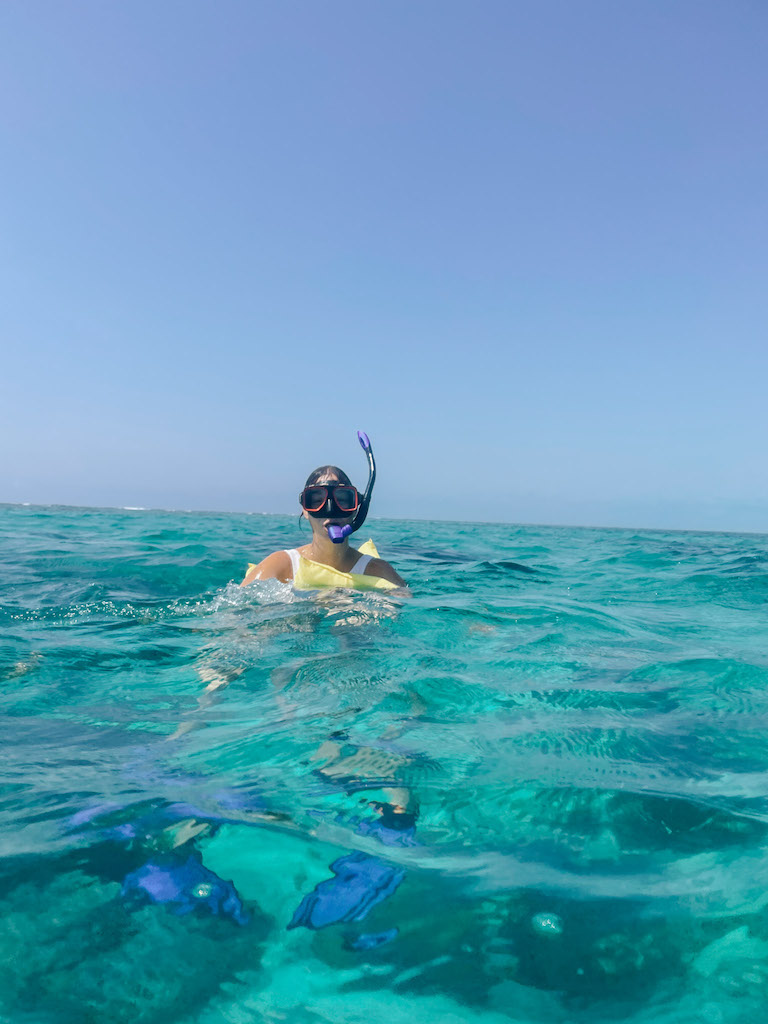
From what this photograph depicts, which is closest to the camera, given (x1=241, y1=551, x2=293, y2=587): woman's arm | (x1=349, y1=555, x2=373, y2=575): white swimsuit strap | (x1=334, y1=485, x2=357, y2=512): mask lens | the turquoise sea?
the turquoise sea

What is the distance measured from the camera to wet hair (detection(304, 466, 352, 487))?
499 centimetres

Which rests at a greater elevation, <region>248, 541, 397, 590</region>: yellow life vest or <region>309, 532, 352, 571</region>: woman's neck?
<region>309, 532, 352, 571</region>: woman's neck

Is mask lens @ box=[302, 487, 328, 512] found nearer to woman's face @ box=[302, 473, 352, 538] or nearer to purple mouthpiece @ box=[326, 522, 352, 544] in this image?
woman's face @ box=[302, 473, 352, 538]

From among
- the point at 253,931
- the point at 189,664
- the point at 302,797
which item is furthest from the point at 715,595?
the point at 253,931

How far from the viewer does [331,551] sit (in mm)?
5160

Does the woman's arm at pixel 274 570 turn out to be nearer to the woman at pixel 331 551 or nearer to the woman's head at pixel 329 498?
the woman at pixel 331 551

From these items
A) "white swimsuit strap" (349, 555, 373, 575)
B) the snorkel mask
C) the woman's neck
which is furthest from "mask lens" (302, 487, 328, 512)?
"white swimsuit strap" (349, 555, 373, 575)

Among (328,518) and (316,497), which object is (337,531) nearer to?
(328,518)

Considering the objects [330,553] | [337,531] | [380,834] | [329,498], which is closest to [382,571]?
[330,553]

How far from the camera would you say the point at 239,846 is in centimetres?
167

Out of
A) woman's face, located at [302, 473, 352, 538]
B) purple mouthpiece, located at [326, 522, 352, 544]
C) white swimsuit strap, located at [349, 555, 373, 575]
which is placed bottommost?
white swimsuit strap, located at [349, 555, 373, 575]

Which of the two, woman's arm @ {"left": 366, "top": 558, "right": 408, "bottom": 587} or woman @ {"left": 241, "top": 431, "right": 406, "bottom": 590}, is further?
woman's arm @ {"left": 366, "top": 558, "right": 408, "bottom": 587}

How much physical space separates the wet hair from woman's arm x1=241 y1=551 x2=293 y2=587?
66 cm

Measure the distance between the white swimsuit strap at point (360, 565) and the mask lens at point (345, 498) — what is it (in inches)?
21.5
